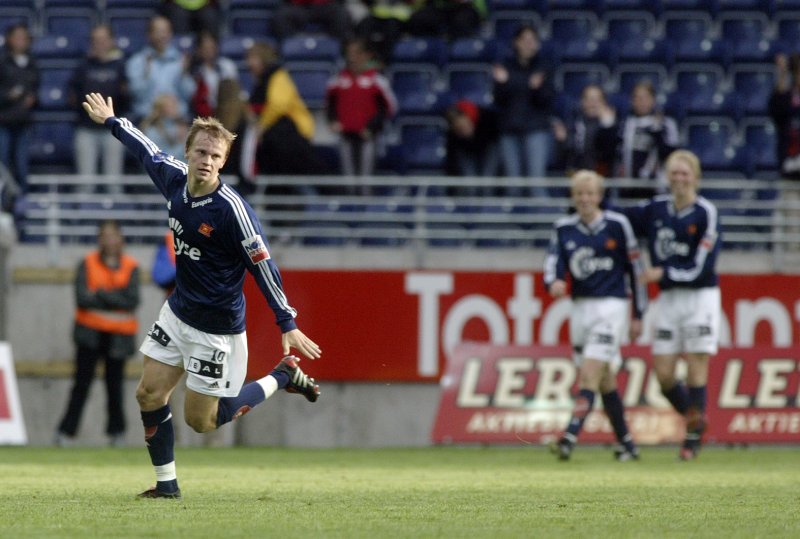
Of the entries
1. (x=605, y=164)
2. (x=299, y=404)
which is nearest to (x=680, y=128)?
(x=605, y=164)

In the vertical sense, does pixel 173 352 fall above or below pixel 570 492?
above

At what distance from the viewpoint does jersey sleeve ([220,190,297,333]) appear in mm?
8359

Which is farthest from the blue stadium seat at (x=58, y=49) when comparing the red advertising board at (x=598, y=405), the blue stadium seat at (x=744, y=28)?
the blue stadium seat at (x=744, y=28)

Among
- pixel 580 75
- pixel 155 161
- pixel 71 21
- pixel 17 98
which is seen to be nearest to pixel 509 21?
pixel 580 75

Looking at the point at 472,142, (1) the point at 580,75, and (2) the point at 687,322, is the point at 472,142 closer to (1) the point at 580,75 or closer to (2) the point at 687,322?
(1) the point at 580,75

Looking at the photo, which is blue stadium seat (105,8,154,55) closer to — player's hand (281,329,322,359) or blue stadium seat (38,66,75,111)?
blue stadium seat (38,66,75,111)

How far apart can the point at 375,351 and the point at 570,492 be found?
6.86 meters

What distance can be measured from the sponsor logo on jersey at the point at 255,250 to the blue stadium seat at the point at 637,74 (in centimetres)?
1082

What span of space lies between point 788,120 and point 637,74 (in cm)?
258

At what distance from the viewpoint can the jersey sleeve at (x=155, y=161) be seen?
28.7 feet

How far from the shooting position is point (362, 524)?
7422mm

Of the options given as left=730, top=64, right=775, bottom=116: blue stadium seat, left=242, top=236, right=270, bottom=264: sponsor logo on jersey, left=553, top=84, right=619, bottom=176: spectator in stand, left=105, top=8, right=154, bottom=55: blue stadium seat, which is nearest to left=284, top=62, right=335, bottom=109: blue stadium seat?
left=105, top=8, right=154, bottom=55: blue stadium seat

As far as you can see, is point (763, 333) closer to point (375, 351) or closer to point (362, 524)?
point (375, 351)

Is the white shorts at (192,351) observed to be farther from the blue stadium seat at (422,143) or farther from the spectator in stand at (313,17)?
the spectator in stand at (313,17)
